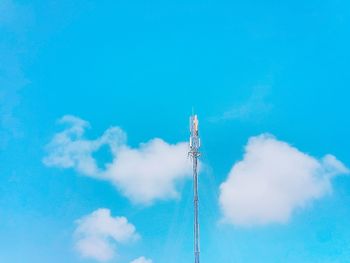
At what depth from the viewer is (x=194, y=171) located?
48438mm

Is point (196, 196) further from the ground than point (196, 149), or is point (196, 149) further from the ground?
point (196, 149)

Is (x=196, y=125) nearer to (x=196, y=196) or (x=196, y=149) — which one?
(x=196, y=149)

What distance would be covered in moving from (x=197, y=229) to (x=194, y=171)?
5.36 metres

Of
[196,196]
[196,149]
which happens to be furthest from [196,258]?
[196,149]

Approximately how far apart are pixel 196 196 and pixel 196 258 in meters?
5.43

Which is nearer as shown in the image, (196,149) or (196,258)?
(196,258)

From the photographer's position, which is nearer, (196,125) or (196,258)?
(196,258)

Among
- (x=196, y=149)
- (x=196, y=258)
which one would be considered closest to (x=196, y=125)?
(x=196, y=149)

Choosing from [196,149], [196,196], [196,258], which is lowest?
[196,258]

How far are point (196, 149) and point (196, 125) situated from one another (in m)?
2.15

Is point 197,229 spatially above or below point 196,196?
below

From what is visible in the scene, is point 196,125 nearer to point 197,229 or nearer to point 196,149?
point 196,149

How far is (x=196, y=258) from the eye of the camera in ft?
148

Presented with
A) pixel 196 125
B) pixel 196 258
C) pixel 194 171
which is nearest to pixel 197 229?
pixel 196 258
